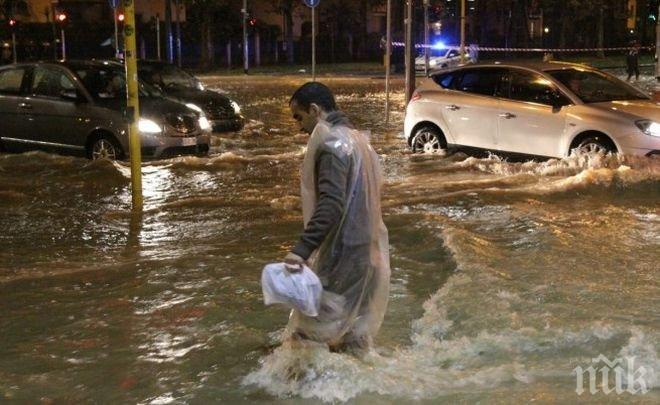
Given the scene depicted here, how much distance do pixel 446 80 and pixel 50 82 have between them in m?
6.04

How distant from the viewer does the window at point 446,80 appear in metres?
13.3

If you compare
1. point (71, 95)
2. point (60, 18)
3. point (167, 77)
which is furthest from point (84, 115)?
point (60, 18)

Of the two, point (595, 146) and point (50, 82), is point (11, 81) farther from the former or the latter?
point (595, 146)

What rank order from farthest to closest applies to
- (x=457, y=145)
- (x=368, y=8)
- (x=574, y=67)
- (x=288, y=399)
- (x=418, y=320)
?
(x=368, y=8) → (x=457, y=145) → (x=574, y=67) → (x=418, y=320) → (x=288, y=399)

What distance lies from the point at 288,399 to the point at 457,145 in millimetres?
9163

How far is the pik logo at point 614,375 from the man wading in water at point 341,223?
1314 millimetres

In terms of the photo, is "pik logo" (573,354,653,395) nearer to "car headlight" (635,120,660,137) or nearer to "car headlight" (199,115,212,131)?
"car headlight" (635,120,660,137)

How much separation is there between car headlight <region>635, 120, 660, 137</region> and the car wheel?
456 mm

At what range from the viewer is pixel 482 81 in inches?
504

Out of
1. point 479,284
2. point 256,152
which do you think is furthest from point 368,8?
point 479,284

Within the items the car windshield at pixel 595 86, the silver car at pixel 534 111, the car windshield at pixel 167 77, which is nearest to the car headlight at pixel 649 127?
the silver car at pixel 534 111

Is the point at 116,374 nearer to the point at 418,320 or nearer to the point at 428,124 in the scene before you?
the point at 418,320

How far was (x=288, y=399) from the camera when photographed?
4.46 metres

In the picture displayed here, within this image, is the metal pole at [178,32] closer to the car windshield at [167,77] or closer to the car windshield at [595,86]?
the car windshield at [167,77]
